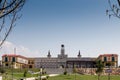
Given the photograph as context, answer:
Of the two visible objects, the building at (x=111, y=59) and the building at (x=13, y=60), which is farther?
the building at (x=13, y=60)

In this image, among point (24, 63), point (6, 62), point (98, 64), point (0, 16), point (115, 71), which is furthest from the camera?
point (24, 63)

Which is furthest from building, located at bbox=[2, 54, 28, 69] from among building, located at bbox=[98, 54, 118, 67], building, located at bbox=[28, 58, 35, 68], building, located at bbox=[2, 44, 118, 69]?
building, located at bbox=[98, 54, 118, 67]

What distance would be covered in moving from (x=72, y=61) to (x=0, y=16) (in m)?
165

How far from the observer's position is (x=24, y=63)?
177750 mm

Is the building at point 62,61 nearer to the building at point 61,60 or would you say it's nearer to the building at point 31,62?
the building at point 61,60

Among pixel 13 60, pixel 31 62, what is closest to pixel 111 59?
pixel 31 62

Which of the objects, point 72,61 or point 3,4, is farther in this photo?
point 72,61

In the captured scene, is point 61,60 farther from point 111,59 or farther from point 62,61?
point 111,59

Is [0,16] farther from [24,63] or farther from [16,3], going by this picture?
[24,63]

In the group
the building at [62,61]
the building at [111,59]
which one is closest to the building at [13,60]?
the building at [62,61]

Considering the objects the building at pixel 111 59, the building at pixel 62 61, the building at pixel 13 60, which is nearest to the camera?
the building at pixel 111 59

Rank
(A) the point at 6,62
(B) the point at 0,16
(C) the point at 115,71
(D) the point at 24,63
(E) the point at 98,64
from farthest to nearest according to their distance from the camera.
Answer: (D) the point at 24,63
(A) the point at 6,62
(C) the point at 115,71
(E) the point at 98,64
(B) the point at 0,16

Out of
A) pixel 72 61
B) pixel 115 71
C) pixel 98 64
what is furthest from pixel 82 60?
pixel 98 64

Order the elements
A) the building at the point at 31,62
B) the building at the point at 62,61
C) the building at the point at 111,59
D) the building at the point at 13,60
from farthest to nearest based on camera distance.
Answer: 1. the building at the point at 31,62
2. the building at the point at 62,61
3. the building at the point at 13,60
4. the building at the point at 111,59
